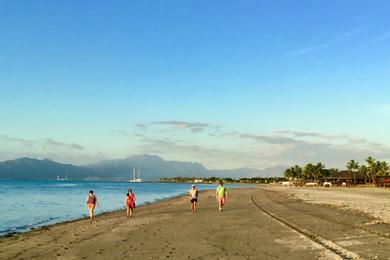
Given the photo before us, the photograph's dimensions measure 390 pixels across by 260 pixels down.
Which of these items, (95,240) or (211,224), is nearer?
(95,240)

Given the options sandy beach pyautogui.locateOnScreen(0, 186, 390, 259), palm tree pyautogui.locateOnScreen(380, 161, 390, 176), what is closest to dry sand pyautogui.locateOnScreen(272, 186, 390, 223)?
sandy beach pyautogui.locateOnScreen(0, 186, 390, 259)

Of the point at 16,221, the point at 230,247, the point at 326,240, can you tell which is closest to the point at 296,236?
the point at 326,240

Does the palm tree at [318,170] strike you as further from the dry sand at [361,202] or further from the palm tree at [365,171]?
the dry sand at [361,202]

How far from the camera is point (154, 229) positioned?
21.7 m

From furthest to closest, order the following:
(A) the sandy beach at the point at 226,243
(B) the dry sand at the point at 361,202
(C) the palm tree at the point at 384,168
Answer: (C) the palm tree at the point at 384,168, (B) the dry sand at the point at 361,202, (A) the sandy beach at the point at 226,243

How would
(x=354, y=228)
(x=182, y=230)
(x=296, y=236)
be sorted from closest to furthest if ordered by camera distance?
1. (x=296, y=236)
2. (x=354, y=228)
3. (x=182, y=230)

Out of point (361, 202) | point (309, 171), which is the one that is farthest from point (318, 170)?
point (361, 202)

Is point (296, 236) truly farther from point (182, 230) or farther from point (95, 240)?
point (95, 240)

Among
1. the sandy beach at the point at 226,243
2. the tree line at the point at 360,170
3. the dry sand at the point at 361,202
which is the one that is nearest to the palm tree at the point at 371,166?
the tree line at the point at 360,170

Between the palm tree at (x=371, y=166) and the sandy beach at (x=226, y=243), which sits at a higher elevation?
the palm tree at (x=371, y=166)

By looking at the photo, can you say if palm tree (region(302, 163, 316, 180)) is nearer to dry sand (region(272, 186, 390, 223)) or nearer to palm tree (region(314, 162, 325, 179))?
palm tree (region(314, 162, 325, 179))

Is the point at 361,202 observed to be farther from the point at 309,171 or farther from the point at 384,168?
the point at 309,171

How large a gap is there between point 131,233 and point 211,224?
489 centimetres

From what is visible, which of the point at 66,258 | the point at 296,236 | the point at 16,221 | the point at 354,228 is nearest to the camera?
the point at 66,258
